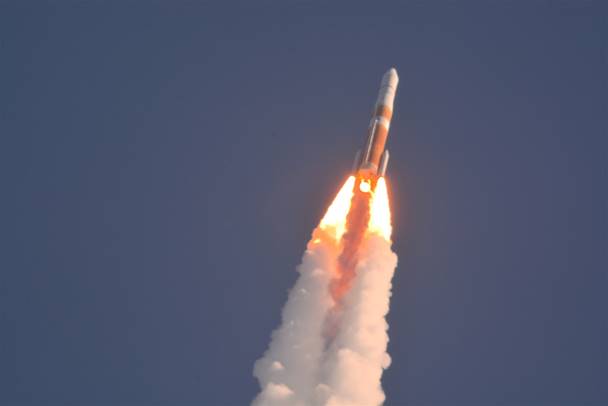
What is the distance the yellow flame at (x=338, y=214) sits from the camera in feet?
191

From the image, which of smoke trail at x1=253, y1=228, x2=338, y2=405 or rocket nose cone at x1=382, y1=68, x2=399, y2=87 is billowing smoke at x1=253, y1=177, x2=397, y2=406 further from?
rocket nose cone at x1=382, y1=68, x2=399, y2=87

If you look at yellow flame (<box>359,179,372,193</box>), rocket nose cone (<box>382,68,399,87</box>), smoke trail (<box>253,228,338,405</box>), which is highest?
rocket nose cone (<box>382,68,399,87</box>)

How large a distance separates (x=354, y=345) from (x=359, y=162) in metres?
7.49

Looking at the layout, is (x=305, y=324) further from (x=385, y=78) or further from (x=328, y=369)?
(x=385, y=78)

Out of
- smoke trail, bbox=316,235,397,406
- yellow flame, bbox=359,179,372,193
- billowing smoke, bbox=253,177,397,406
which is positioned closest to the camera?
smoke trail, bbox=316,235,397,406

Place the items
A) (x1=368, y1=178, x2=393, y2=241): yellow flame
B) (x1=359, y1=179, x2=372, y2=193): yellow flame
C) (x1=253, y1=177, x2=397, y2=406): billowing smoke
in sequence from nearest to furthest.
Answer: (x1=253, y1=177, x2=397, y2=406): billowing smoke < (x1=359, y1=179, x2=372, y2=193): yellow flame < (x1=368, y1=178, x2=393, y2=241): yellow flame

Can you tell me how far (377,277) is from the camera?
184 feet

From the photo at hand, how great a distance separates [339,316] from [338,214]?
4.93m

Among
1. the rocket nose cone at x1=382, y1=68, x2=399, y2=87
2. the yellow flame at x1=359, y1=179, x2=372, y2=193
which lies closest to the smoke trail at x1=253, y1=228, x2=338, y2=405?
the yellow flame at x1=359, y1=179, x2=372, y2=193

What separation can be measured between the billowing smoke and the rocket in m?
0.67

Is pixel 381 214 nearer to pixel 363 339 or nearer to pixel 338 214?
pixel 338 214

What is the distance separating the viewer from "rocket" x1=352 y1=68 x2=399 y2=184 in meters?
55.3

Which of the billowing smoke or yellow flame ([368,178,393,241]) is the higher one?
yellow flame ([368,178,393,241])

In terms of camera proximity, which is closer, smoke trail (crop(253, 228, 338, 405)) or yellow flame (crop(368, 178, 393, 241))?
smoke trail (crop(253, 228, 338, 405))
